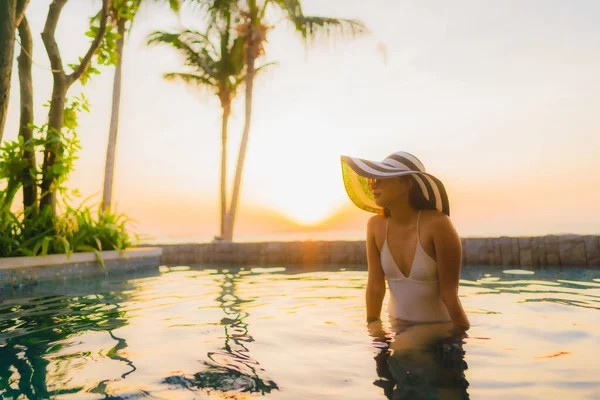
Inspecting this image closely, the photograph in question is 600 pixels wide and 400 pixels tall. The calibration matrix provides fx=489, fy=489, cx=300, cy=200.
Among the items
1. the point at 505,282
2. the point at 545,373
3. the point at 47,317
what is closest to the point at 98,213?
the point at 47,317

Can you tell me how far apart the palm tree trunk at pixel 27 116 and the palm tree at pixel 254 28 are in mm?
8273

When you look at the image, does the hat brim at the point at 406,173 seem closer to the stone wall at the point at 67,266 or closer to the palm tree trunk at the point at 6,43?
the palm tree trunk at the point at 6,43

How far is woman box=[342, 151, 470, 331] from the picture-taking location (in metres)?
2.80

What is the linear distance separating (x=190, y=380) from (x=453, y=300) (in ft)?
5.10

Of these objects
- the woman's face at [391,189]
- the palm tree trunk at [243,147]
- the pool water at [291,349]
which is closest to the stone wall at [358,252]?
the pool water at [291,349]

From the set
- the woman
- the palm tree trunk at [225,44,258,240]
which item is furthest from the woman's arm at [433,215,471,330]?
the palm tree trunk at [225,44,258,240]

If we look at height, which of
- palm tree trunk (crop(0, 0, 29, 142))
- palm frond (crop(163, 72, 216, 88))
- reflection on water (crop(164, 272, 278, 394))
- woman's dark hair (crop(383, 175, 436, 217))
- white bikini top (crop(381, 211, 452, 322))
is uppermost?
palm frond (crop(163, 72, 216, 88))

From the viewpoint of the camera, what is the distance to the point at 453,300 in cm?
287

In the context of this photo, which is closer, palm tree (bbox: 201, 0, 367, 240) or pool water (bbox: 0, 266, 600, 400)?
pool water (bbox: 0, 266, 600, 400)

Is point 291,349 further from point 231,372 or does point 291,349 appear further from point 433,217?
point 433,217

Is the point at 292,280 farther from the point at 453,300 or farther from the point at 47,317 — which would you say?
the point at 453,300

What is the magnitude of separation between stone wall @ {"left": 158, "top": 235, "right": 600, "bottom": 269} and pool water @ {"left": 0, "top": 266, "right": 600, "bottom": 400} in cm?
296

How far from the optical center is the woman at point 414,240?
2.80 metres

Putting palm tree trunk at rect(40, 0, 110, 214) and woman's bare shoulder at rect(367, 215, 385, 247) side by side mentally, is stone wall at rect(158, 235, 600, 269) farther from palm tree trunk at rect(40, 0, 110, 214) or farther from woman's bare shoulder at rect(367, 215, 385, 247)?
woman's bare shoulder at rect(367, 215, 385, 247)
